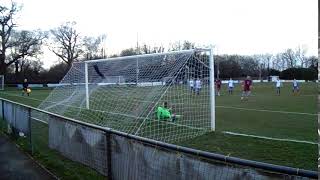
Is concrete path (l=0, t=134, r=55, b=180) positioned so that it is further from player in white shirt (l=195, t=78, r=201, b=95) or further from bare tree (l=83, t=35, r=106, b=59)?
bare tree (l=83, t=35, r=106, b=59)

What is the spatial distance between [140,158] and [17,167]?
405cm

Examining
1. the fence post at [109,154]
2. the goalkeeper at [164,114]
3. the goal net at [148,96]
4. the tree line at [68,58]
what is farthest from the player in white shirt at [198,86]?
the tree line at [68,58]

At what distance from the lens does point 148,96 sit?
1462 cm

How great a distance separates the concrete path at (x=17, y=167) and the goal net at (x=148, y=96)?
3.09 m

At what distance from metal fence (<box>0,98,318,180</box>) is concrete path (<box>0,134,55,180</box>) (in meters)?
0.58

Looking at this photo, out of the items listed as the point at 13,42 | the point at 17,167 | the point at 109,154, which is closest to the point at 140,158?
the point at 109,154

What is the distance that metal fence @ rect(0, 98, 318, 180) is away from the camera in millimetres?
4230

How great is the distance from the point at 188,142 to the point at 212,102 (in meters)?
1.75

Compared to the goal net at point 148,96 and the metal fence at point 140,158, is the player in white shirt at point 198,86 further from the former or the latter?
the metal fence at point 140,158

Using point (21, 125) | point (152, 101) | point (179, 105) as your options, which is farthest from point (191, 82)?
point (21, 125)

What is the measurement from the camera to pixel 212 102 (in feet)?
41.7

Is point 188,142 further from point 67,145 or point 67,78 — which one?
point 67,78

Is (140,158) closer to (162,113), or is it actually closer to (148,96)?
(148,96)

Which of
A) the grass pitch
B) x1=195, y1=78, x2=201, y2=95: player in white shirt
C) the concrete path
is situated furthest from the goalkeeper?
the concrete path
